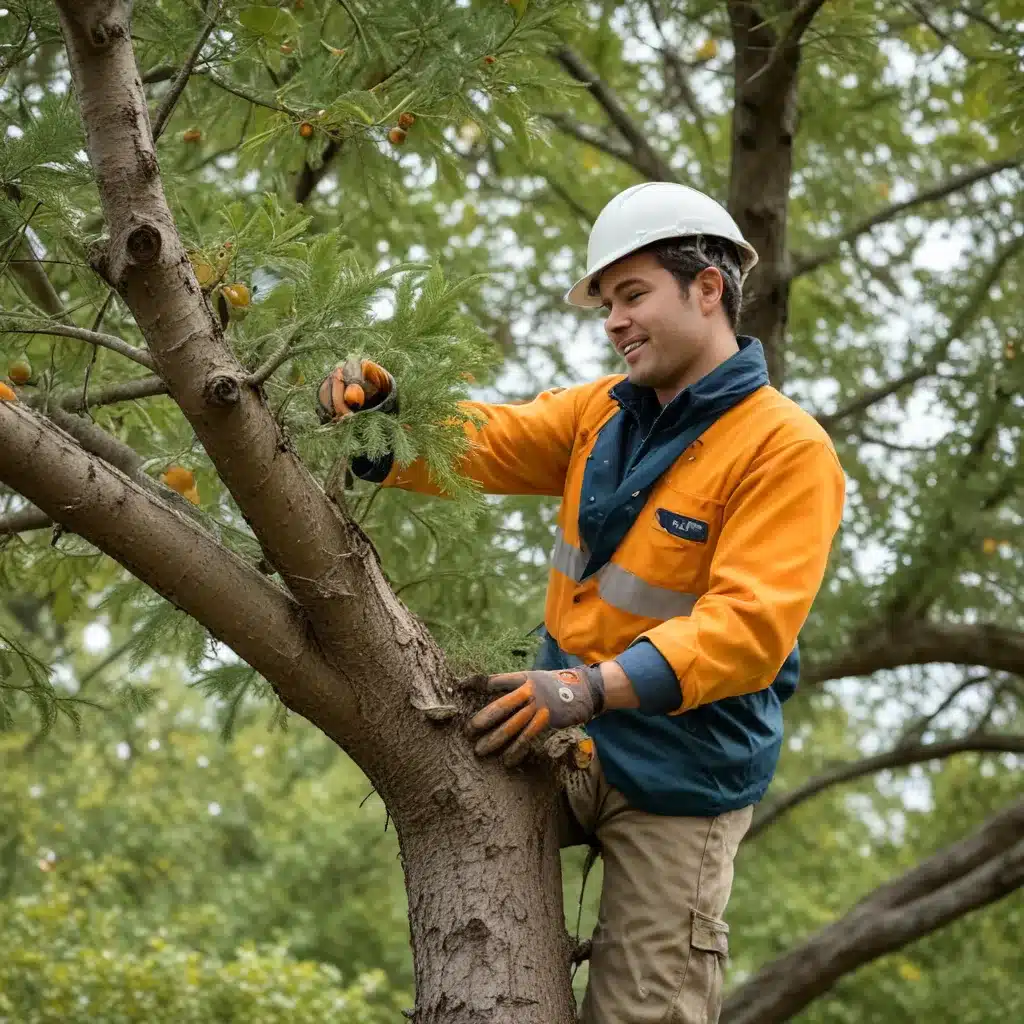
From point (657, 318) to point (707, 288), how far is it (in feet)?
0.42

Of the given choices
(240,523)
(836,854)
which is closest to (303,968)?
(240,523)

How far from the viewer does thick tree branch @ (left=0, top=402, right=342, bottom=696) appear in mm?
2051

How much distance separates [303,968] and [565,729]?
235 inches

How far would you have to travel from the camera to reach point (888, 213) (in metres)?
6.09

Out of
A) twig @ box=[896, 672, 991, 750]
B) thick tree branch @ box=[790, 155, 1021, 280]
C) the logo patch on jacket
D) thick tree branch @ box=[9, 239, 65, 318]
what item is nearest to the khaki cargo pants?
the logo patch on jacket

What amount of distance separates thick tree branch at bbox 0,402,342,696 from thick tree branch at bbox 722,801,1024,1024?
4231 millimetres

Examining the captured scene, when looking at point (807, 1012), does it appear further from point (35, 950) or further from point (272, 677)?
point (272, 677)

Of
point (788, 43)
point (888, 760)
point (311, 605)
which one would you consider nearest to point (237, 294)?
point (311, 605)

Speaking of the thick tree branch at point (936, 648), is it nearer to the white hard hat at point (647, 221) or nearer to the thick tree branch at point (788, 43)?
the thick tree branch at point (788, 43)

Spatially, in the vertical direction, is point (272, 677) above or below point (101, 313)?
below

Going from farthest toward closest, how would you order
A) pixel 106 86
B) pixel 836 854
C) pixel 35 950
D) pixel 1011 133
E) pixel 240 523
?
pixel 836 854, pixel 35 950, pixel 1011 133, pixel 240 523, pixel 106 86

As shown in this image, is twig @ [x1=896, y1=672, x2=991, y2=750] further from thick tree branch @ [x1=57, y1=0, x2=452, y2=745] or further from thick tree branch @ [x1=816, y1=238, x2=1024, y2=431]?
thick tree branch @ [x1=57, y1=0, x2=452, y2=745]

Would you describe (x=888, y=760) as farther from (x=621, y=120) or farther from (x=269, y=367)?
(x=269, y=367)

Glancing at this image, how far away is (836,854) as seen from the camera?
16.5m
